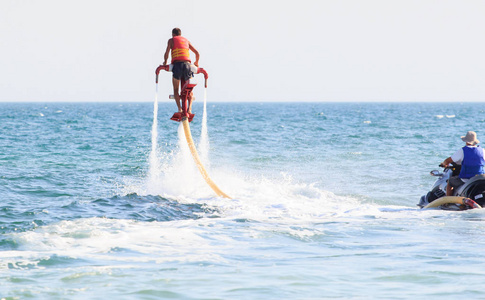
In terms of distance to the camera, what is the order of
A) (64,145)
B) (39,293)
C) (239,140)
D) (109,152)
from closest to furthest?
(39,293) < (109,152) < (64,145) < (239,140)

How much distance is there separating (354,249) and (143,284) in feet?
12.8

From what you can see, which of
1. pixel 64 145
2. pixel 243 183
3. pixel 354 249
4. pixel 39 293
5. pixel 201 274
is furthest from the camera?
pixel 64 145

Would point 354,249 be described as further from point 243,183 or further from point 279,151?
point 279,151

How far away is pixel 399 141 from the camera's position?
40844 mm

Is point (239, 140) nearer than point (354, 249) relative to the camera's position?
No

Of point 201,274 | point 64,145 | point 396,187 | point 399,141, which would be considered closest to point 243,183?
point 396,187

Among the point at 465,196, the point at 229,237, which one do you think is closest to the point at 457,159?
the point at 465,196
